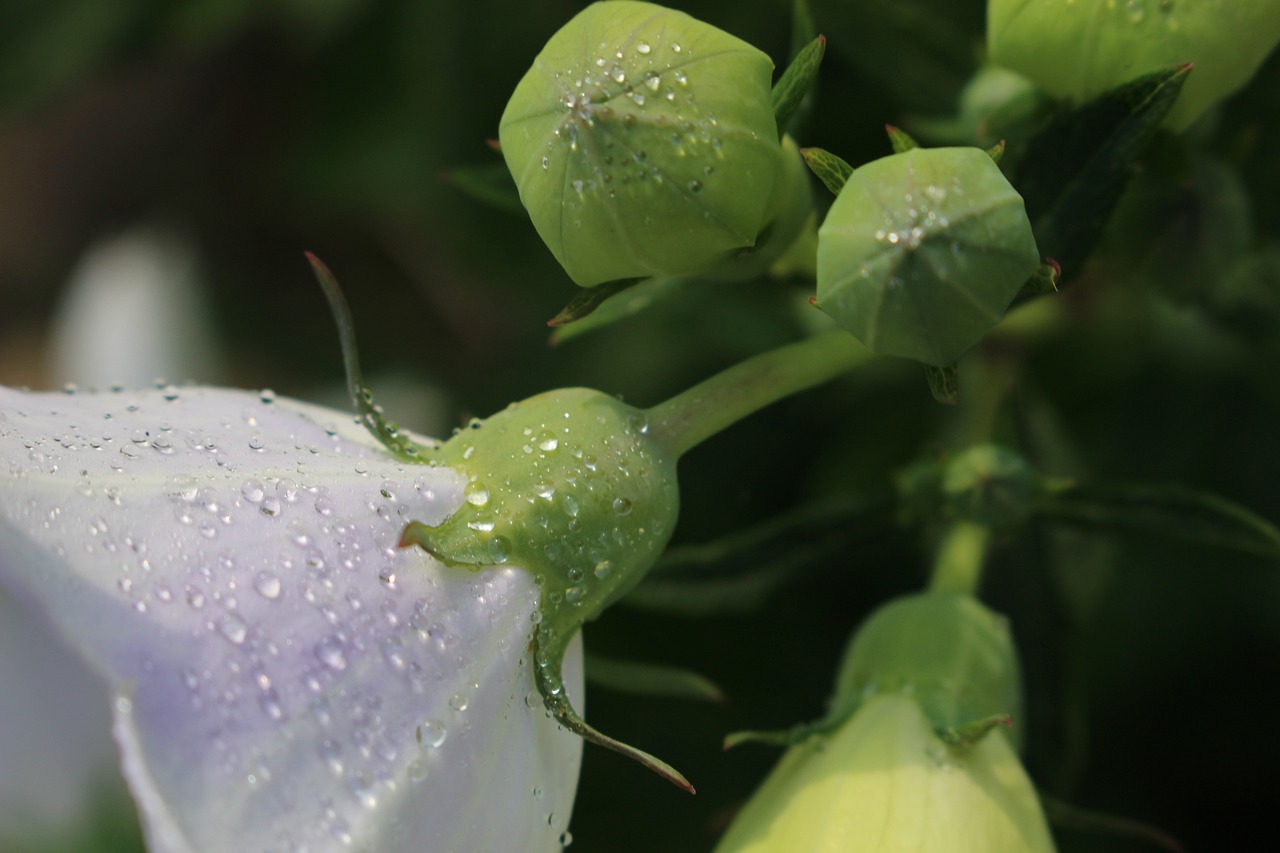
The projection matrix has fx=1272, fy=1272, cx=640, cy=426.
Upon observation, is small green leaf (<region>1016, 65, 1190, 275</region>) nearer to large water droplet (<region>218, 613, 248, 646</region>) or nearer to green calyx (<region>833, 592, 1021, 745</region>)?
green calyx (<region>833, 592, 1021, 745</region>)

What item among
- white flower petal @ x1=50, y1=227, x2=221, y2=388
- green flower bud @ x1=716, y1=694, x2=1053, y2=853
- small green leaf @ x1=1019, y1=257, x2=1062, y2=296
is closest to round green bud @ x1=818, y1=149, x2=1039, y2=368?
small green leaf @ x1=1019, y1=257, x2=1062, y2=296

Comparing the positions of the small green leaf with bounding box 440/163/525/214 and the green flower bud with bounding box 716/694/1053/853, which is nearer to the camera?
the green flower bud with bounding box 716/694/1053/853

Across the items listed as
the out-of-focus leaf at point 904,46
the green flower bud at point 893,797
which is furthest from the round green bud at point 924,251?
the out-of-focus leaf at point 904,46

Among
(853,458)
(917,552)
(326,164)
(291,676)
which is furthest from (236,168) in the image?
(291,676)

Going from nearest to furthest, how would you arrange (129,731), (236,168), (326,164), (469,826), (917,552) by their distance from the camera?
(129,731)
(469,826)
(917,552)
(326,164)
(236,168)

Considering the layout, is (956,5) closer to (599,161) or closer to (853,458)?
(853,458)

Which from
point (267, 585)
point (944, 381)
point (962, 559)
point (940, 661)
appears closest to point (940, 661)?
point (940, 661)

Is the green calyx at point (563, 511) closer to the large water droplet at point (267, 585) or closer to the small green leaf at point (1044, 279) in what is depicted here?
the large water droplet at point (267, 585)
